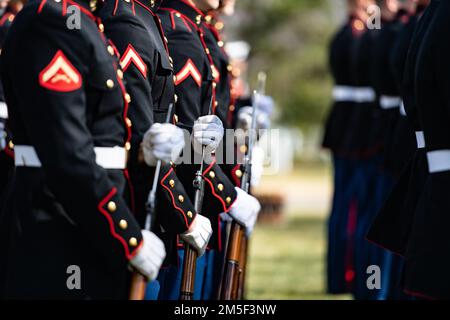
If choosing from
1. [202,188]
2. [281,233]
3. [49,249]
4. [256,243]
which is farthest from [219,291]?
[281,233]

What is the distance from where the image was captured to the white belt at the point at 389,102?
256 inches

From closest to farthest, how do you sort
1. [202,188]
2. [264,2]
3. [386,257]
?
1. [202,188]
2. [386,257]
3. [264,2]

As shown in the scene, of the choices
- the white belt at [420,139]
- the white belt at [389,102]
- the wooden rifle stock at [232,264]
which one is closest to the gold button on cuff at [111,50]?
the white belt at [420,139]

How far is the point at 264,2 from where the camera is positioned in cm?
2983

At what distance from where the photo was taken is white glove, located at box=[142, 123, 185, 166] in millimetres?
2967

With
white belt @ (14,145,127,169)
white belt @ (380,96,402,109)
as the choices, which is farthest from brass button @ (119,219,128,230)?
white belt @ (380,96,402,109)

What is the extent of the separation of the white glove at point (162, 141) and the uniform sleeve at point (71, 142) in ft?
0.66

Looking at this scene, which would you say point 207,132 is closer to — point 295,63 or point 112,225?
point 112,225

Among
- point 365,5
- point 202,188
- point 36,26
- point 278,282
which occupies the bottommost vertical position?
point 278,282

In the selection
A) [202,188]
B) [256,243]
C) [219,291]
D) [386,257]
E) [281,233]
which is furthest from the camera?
[281,233]

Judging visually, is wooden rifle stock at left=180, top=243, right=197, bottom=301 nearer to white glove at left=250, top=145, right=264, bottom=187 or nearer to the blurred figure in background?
white glove at left=250, top=145, right=264, bottom=187

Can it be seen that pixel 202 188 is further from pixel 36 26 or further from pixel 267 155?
pixel 267 155

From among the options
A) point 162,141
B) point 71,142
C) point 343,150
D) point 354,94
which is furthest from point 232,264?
point 354,94
